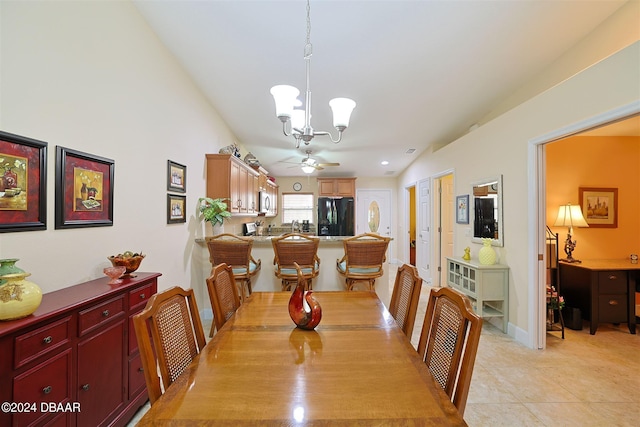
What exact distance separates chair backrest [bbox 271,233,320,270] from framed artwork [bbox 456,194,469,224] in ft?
8.05

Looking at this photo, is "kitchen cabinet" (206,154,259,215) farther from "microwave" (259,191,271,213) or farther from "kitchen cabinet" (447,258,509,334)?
"kitchen cabinet" (447,258,509,334)

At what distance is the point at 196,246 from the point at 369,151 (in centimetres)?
383

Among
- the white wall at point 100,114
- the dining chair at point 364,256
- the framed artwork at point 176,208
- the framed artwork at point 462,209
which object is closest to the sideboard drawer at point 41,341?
the white wall at point 100,114

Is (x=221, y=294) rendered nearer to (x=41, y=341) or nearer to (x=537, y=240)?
(x=41, y=341)

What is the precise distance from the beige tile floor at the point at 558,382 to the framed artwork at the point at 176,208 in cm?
159

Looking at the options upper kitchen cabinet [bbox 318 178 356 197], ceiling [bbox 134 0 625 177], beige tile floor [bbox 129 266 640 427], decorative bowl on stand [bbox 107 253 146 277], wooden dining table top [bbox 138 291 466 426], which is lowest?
beige tile floor [bbox 129 266 640 427]

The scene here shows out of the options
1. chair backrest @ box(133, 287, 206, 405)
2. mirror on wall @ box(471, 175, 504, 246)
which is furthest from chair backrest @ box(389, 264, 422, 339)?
mirror on wall @ box(471, 175, 504, 246)

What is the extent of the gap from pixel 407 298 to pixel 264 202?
482cm

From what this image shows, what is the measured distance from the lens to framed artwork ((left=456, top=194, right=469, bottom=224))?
4035 mm

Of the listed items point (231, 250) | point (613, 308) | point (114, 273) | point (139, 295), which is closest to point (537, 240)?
point (613, 308)

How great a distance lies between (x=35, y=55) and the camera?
4.67 ft

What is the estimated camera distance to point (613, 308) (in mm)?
3010

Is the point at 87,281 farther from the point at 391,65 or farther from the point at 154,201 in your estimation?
the point at 391,65

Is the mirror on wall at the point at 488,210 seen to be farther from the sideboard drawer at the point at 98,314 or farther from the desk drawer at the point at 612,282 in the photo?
the sideboard drawer at the point at 98,314
